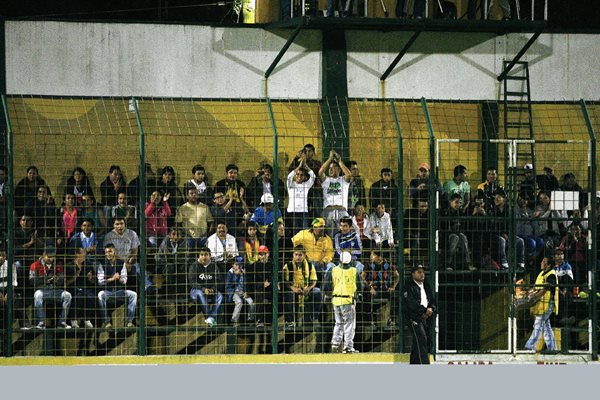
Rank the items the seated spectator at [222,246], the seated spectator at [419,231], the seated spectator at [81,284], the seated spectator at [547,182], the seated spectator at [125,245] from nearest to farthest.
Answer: the seated spectator at [81,284] → the seated spectator at [125,245] → the seated spectator at [222,246] → the seated spectator at [419,231] → the seated spectator at [547,182]

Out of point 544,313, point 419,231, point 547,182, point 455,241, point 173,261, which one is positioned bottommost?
point 544,313

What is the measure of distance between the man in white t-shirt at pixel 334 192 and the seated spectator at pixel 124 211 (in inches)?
104

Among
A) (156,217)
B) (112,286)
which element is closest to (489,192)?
(156,217)

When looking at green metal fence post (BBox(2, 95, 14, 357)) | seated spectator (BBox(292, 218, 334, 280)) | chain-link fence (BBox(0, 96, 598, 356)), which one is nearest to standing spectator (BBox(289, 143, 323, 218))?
chain-link fence (BBox(0, 96, 598, 356))

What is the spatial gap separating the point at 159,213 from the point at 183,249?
0.64 meters

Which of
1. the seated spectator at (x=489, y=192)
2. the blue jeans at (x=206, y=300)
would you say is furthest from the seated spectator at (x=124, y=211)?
the seated spectator at (x=489, y=192)

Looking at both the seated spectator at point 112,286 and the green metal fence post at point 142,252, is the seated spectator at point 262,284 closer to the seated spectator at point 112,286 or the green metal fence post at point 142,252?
the green metal fence post at point 142,252

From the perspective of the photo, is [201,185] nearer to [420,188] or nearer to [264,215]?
[264,215]

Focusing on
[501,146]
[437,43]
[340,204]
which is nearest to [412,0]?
[437,43]

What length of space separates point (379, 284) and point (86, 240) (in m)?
4.10

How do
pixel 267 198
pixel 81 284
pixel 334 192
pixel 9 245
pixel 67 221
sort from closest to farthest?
pixel 9 245 → pixel 81 284 → pixel 67 221 → pixel 334 192 → pixel 267 198

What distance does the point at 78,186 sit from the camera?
18922 millimetres

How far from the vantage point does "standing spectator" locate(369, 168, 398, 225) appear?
19.3m

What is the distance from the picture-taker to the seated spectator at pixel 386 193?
19.3m
